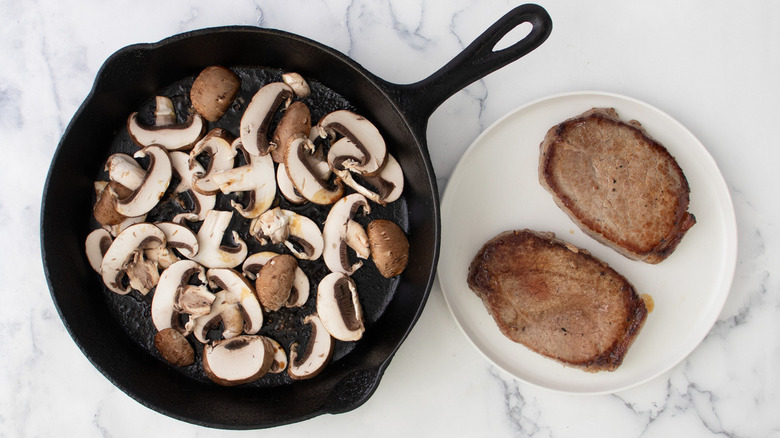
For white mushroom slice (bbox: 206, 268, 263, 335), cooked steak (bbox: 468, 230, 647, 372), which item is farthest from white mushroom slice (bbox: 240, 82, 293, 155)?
cooked steak (bbox: 468, 230, 647, 372)

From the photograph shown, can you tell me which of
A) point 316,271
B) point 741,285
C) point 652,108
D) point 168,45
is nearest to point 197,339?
point 316,271

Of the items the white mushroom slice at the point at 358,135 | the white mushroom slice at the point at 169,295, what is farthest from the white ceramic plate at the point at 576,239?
the white mushroom slice at the point at 169,295

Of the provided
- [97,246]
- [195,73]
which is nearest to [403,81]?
[195,73]

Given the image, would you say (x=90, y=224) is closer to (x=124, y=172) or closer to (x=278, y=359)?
(x=124, y=172)

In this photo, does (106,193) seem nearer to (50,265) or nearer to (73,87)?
(50,265)

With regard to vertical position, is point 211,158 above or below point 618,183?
above

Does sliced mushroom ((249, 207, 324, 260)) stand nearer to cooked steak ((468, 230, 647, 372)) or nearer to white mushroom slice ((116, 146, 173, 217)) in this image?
white mushroom slice ((116, 146, 173, 217))
